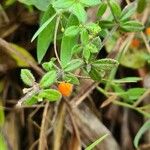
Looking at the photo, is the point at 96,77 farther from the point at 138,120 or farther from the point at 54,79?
the point at 138,120

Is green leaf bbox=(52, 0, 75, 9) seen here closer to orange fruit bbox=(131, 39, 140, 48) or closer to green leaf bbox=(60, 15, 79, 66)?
green leaf bbox=(60, 15, 79, 66)

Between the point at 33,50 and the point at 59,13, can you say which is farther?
the point at 33,50

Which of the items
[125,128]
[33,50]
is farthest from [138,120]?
[33,50]

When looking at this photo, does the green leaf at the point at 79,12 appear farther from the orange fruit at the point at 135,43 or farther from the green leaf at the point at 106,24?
the orange fruit at the point at 135,43

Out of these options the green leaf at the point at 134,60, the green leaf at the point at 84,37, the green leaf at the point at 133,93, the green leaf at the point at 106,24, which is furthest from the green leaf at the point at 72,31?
the green leaf at the point at 134,60

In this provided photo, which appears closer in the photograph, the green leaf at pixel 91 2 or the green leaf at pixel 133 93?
the green leaf at pixel 91 2
